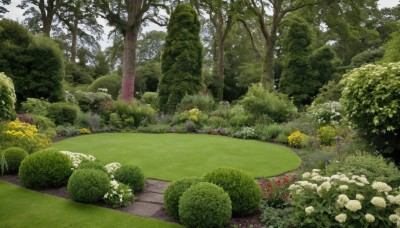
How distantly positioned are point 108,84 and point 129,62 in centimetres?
802

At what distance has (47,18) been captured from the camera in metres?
20.3

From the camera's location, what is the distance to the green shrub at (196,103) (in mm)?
15883

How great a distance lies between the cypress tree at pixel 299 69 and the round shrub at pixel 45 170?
1987 centimetres

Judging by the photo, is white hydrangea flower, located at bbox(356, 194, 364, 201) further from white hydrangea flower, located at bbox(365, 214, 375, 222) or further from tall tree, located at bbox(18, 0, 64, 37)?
tall tree, located at bbox(18, 0, 64, 37)

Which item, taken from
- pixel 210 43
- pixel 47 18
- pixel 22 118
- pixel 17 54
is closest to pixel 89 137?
pixel 22 118

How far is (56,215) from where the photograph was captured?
466cm

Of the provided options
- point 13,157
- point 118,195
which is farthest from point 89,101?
point 118,195

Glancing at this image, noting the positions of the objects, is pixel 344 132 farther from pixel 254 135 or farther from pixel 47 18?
pixel 47 18

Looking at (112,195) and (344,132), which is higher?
(344,132)

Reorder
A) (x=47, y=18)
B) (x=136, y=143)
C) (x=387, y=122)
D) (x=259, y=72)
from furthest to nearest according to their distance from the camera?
1. (x=259, y=72)
2. (x=47, y=18)
3. (x=136, y=143)
4. (x=387, y=122)

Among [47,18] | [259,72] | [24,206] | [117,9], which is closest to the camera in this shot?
[24,206]

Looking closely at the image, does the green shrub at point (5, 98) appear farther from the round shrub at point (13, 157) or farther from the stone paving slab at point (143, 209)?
the stone paving slab at point (143, 209)

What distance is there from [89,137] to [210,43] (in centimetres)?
2658

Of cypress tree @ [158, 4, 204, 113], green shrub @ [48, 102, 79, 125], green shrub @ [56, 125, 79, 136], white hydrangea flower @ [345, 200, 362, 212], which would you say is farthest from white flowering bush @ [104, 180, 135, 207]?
cypress tree @ [158, 4, 204, 113]
